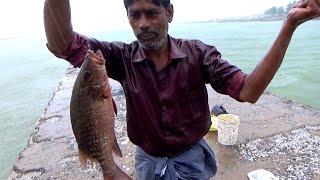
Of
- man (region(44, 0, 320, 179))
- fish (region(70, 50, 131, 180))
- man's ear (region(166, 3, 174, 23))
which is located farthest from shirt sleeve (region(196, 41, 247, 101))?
fish (region(70, 50, 131, 180))

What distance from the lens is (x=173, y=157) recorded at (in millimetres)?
2855

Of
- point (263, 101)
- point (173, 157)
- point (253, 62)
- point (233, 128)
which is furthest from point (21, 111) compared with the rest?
point (253, 62)

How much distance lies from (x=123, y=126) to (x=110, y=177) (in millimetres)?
3963

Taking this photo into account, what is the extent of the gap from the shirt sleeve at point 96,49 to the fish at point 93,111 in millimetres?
213

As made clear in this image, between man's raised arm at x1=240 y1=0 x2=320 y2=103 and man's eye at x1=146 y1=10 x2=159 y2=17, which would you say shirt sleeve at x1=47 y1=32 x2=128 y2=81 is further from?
man's raised arm at x1=240 y1=0 x2=320 y2=103

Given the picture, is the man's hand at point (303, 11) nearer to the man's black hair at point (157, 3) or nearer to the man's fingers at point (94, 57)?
the man's black hair at point (157, 3)

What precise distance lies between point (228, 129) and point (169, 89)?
2.81m

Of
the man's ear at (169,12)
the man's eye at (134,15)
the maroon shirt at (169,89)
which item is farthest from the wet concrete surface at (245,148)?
the man's eye at (134,15)

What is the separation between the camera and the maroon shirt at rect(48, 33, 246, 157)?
2.70 m

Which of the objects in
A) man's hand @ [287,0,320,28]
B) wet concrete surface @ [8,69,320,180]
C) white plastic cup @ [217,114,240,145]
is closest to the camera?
man's hand @ [287,0,320,28]

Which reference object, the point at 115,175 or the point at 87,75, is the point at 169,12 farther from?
the point at 115,175

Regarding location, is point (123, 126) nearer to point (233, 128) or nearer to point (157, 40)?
point (233, 128)

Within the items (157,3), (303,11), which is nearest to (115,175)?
(157,3)

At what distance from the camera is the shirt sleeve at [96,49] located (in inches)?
97.7
